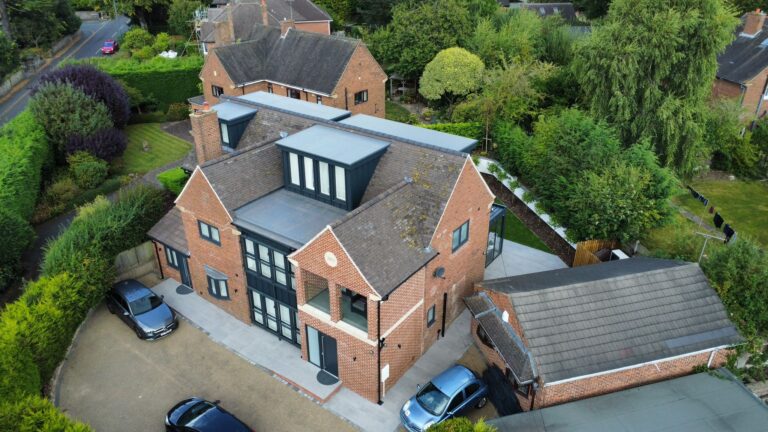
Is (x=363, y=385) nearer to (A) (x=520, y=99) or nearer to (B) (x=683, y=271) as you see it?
(B) (x=683, y=271)

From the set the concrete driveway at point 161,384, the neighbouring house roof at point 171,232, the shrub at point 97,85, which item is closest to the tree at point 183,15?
the shrub at point 97,85

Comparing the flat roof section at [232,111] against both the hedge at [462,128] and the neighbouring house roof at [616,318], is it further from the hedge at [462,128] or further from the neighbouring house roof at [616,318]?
the hedge at [462,128]

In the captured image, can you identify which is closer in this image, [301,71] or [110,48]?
[301,71]

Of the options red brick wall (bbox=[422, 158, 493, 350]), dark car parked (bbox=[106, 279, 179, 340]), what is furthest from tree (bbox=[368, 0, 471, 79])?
dark car parked (bbox=[106, 279, 179, 340])

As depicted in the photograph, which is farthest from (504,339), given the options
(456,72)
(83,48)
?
(83,48)

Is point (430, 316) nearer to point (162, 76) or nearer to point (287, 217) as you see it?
point (287, 217)

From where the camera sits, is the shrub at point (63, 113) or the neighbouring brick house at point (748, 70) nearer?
the shrub at point (63, 113)
